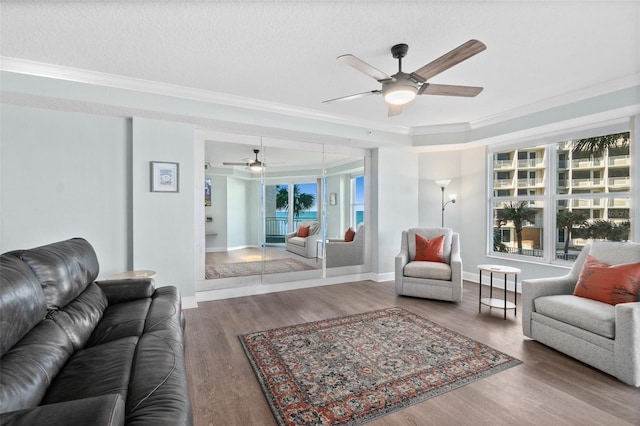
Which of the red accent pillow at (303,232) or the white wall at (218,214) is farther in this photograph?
the red accent pillow at (303,232)

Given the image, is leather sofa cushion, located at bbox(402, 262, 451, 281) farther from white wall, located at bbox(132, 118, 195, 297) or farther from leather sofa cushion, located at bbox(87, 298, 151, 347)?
leather sofa cushion, located at bbox(87, 298, 151, 347)

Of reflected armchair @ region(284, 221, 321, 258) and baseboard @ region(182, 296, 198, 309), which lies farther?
reflected armchair @ region(284, 221, 321, 258)

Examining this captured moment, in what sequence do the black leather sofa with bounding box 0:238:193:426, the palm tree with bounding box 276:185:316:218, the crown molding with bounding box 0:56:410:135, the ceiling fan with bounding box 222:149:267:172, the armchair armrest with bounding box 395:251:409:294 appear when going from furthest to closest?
the palm tree with bounding box 276:185:316:218, the ceiling fan with bounding box 222:149:267:172, the armchair armrest with bounding box 395:251:409:294, the crown molding with bounding box 0:56:410:135, the black leather sofa with bounding box 0:238:193:426

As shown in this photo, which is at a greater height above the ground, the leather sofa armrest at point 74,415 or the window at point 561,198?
the window at point 561,198

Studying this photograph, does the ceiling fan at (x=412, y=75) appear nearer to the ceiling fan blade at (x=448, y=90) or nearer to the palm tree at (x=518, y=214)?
the ceiling fan blade at (x=448, y=90)

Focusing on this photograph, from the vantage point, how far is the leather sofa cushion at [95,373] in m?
1.30

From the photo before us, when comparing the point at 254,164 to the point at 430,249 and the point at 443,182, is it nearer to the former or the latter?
the point at 430,249

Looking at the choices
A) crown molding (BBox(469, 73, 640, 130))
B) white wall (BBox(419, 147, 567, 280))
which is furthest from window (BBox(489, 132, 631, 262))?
crown molding (BBox(469, 73, 640, 130))

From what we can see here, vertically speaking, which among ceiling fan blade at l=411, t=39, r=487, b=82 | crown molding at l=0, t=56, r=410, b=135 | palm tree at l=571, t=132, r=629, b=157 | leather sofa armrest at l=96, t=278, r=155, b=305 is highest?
crown molding at l=0, t=56, r=410, b=135

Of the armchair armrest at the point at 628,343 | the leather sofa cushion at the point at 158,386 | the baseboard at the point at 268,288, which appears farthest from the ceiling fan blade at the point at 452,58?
the baseboard at the point at 268,288

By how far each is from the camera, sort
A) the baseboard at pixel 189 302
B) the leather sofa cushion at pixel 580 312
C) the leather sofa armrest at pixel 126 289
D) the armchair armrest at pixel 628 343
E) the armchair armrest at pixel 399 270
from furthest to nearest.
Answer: the armchair armrest at pixel 399 270 < the baseboard at pixel 189 302 < the leather sofa armrest at pixel 126 289 < the leather sofa cushion at pixel 580 312 < the armchair armrest at pixel 628 343

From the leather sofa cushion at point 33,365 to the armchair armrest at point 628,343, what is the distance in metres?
3.51

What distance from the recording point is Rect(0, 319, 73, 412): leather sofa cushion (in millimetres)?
1132

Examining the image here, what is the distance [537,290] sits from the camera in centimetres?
281
